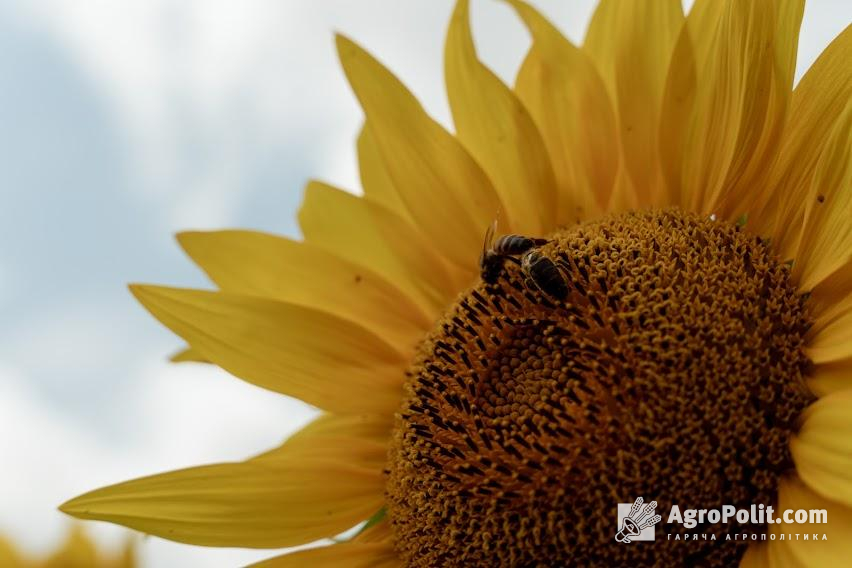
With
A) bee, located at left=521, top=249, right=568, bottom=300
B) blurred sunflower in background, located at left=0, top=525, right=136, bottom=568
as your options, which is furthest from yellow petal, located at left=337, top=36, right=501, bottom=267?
blurred sunflower in background, located at left=0, top=525, right=136, bottom=568

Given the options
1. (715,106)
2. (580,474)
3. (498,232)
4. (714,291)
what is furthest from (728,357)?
(498,232)

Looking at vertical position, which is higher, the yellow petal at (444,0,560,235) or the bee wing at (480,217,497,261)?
the yellow petal at (444,0,560,235)

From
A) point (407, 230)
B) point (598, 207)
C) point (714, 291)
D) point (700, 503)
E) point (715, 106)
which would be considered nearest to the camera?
point (700, 503)

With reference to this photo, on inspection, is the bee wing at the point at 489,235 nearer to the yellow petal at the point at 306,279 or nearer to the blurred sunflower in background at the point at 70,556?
the yellow petal at the point at 306,279

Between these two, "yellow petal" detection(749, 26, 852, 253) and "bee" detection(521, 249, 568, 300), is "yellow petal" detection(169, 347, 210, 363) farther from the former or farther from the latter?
"yellow petal" detection(749, 26, 852, 253)

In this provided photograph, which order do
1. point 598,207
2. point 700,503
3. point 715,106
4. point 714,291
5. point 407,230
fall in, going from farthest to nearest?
point 407,230 → point 598,207 → point 715,106 → point 714,291 → point 700,503

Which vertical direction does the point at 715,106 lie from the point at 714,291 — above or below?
above

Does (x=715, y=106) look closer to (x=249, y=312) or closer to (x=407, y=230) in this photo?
(x=407, y=230)

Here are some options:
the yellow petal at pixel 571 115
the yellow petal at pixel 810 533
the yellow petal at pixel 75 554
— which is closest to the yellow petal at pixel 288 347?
the yellow petal at pixel 571 115

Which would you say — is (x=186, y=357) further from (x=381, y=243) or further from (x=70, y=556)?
(x=70, y=556)
